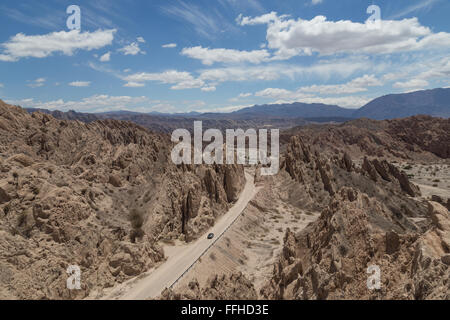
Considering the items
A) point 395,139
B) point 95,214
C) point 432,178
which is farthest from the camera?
point 395,139

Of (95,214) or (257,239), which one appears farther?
(257,239)

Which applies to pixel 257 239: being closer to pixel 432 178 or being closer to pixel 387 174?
pixel 387 174

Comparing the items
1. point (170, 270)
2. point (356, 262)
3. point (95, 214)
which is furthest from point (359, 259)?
point (95, 214)

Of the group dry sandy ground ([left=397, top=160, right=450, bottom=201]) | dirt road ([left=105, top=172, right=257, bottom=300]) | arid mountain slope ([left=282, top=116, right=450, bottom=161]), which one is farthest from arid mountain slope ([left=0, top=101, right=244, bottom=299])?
arid mountain slope ([left=282, top=116, right=450, bottom=161])

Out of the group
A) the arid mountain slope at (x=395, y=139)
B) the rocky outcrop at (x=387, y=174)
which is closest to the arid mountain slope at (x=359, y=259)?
the rocky outcrop at (x=387, y=174)

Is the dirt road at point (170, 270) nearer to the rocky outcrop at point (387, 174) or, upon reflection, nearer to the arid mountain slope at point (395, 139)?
the rocky outcrop at point (387, 174)

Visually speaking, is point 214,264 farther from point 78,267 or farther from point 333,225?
point 333,225

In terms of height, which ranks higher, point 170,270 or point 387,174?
point 387,174
